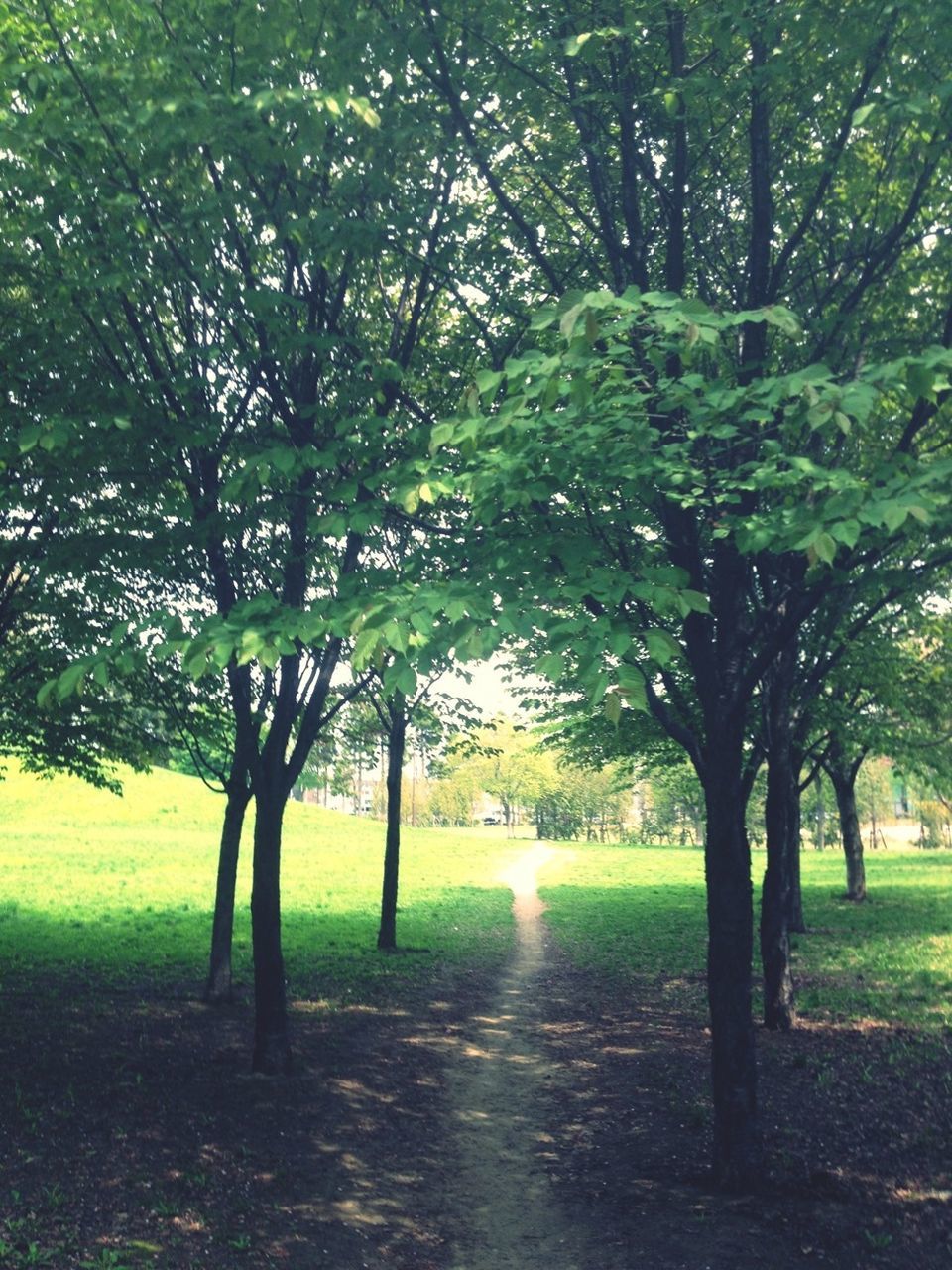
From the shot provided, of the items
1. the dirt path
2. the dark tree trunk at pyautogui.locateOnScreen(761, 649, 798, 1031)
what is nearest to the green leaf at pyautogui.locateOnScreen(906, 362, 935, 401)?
the dirt path

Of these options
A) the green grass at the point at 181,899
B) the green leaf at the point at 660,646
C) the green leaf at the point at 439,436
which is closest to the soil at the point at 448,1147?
the green grass at the point at 181,899

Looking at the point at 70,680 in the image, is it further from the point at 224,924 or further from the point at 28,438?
the point at 224,924

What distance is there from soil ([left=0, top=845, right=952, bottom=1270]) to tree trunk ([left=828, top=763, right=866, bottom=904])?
1595cm

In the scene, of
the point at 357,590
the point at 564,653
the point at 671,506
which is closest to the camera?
the point at 564,653

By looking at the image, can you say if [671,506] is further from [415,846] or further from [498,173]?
[415,846]

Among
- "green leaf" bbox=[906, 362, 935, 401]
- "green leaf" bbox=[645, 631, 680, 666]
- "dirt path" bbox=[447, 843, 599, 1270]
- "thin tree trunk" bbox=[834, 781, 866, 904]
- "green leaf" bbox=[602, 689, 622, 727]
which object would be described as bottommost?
"dirt path" bbox=[447, 843, 599, 1270]

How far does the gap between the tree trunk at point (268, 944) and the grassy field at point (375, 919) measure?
4.56m

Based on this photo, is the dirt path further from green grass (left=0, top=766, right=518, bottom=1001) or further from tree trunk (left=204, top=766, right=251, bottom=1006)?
tree trunk (left=204, top=766, right=251, bottom=1006)

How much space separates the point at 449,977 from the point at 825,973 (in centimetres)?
667

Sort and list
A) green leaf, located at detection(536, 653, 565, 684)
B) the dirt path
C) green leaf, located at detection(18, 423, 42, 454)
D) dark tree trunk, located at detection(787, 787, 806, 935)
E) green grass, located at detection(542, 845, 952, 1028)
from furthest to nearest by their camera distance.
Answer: dark tree trunk, located at detection(787, 787, 806, 935), green grass, located at detection(542, 845, 952, 1028), the dirt path, green leaf, located at detection(18, 423, 42, 454), green leaf, located at detection(536, 653, 565, 684)

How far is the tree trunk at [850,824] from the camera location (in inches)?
1092

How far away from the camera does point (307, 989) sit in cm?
1502

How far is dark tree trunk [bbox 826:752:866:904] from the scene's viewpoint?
90.7 feet

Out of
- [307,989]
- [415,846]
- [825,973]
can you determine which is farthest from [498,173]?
[415,846]
